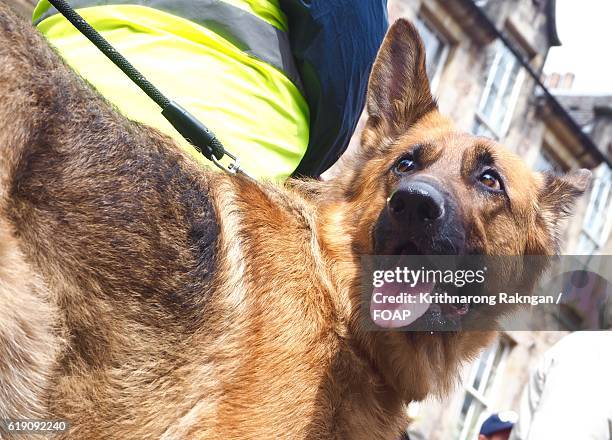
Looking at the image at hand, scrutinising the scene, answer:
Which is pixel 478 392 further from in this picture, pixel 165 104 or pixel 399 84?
pixel 165 104

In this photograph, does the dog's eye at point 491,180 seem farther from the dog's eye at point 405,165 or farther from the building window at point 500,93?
the building window at point 500,93

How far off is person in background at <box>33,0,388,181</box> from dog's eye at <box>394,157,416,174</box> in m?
0.40

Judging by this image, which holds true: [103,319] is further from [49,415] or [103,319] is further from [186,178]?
[186,178]

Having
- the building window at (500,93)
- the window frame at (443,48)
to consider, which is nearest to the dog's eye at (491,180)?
the window frame at (443,48)

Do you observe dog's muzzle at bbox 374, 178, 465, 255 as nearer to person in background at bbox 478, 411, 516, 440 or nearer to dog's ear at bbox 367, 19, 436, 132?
dog's ear at bbox 367, 19, 436, 132

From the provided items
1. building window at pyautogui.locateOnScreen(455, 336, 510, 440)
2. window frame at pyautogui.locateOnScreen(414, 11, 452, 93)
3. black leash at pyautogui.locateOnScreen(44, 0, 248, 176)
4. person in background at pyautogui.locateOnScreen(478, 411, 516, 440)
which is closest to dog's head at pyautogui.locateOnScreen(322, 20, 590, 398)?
black leash at pyautogui.locateOnScreen(44, 0, 248, 176)

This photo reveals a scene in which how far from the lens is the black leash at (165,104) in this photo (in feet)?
11.0

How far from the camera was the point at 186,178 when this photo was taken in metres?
3.25

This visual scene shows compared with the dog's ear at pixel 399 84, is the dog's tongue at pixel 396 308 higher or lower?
lower

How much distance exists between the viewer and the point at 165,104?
3447 millimetres

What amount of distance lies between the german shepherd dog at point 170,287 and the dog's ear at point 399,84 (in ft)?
2.52

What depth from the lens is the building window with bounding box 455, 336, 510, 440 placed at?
20844mm

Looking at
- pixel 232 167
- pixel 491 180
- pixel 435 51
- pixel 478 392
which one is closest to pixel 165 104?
pixel 232 167

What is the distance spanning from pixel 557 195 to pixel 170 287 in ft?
8.28
